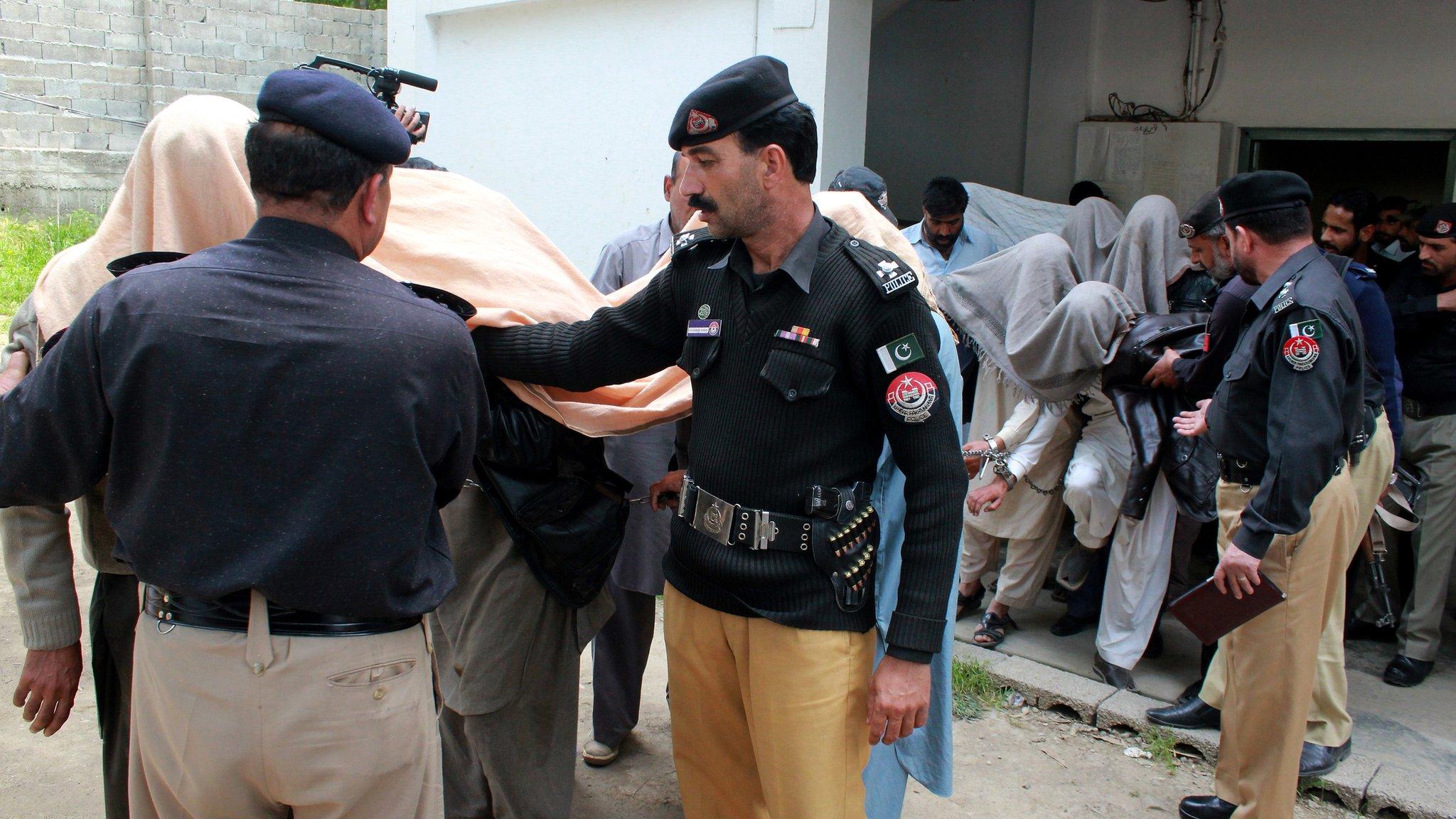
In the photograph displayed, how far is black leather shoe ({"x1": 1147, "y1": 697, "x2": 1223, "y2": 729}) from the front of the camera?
3.70m

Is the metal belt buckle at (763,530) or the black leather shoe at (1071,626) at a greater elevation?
the metal belt buckle at (763,530)

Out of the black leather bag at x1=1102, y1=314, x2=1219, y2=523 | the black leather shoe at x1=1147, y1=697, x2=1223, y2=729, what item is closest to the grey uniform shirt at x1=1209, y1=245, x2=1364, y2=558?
the black leather bag at x1=1102, y1=314, x2=1219, y2=523

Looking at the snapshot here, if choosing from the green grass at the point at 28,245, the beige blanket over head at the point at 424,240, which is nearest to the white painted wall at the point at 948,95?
the beige blanket over head at the point at 424,240

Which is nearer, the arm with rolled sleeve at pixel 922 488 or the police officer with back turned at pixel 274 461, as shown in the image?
the police officer with back turned at pixel 274 461

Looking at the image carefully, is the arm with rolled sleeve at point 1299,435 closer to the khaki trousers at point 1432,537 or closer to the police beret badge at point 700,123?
the police beret badge at point 700,123

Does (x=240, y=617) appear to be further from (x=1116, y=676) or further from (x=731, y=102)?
(x=1116, y=676)

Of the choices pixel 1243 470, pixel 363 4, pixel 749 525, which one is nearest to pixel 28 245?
pixel 363 4

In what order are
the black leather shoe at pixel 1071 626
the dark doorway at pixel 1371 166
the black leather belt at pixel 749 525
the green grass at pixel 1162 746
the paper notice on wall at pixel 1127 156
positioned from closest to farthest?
the black leather belt at pixel 749 525
the green grass at pixel 1162 746
the black leather shoe at pixel 1071 626
the paper notice on wall at pixel 1127 156
the dark doorway at pixel 1371 166

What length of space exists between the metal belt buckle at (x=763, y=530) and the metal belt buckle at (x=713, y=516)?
0.06m

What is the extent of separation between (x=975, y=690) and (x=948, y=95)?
5020 millimetres

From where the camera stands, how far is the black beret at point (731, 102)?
2035 mm

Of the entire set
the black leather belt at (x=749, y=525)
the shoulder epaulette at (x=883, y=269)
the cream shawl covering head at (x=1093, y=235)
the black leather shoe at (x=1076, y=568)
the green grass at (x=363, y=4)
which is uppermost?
the green grass at (x=363, y=4)

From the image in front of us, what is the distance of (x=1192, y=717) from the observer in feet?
12.1

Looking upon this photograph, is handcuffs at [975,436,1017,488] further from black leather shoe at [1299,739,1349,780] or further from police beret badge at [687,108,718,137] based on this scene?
police beret badge at [687,108,718,137]
